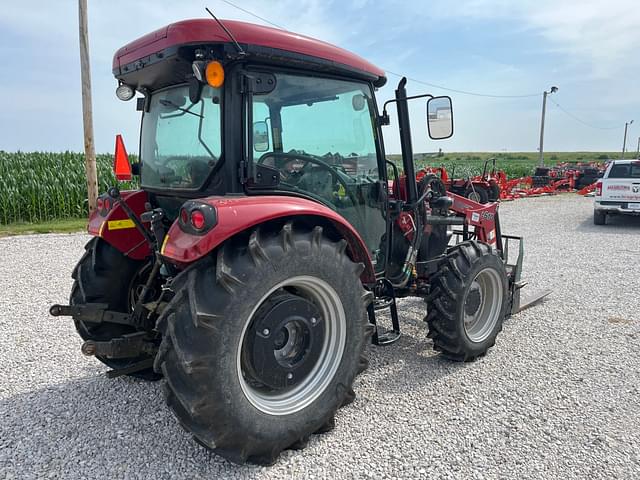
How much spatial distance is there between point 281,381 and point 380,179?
1.67 metres

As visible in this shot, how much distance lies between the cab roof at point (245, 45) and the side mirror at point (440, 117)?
2.25ft

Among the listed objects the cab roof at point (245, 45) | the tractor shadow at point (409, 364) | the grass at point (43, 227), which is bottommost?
the tractor shadow at point (409, 364)

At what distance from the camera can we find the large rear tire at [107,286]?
3324 mm

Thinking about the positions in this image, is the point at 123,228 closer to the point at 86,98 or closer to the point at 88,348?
the point at 88,348

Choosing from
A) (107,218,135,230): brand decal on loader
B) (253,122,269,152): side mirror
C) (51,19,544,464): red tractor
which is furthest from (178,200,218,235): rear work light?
(107,218,135,230): brand decal on loader

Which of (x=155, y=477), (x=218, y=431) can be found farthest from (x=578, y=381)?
(x=155, y=477)

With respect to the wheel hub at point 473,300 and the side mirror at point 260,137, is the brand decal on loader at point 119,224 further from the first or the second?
the wheel hub at point 473,300

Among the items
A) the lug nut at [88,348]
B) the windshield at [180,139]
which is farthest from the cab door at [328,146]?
the lug nut at [88,348]

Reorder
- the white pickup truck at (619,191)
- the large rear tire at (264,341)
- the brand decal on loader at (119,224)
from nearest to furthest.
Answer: the large rear tire at (264,341)
the brand decal on loader at (119,224)
the white pickup truck at (619,191)

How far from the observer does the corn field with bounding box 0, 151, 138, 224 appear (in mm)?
11320

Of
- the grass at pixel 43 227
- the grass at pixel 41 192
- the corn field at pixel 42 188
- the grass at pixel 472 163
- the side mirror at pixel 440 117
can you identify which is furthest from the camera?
the corn field at pixel 42 188

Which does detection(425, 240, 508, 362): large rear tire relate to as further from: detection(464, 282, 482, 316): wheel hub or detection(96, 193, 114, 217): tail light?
detection(96, 193, 114, 217): tail light

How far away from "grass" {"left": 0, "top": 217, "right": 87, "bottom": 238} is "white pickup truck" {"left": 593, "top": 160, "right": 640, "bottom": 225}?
42.7 ft

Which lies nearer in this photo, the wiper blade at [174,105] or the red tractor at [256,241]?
the red tractor at [256,241]
